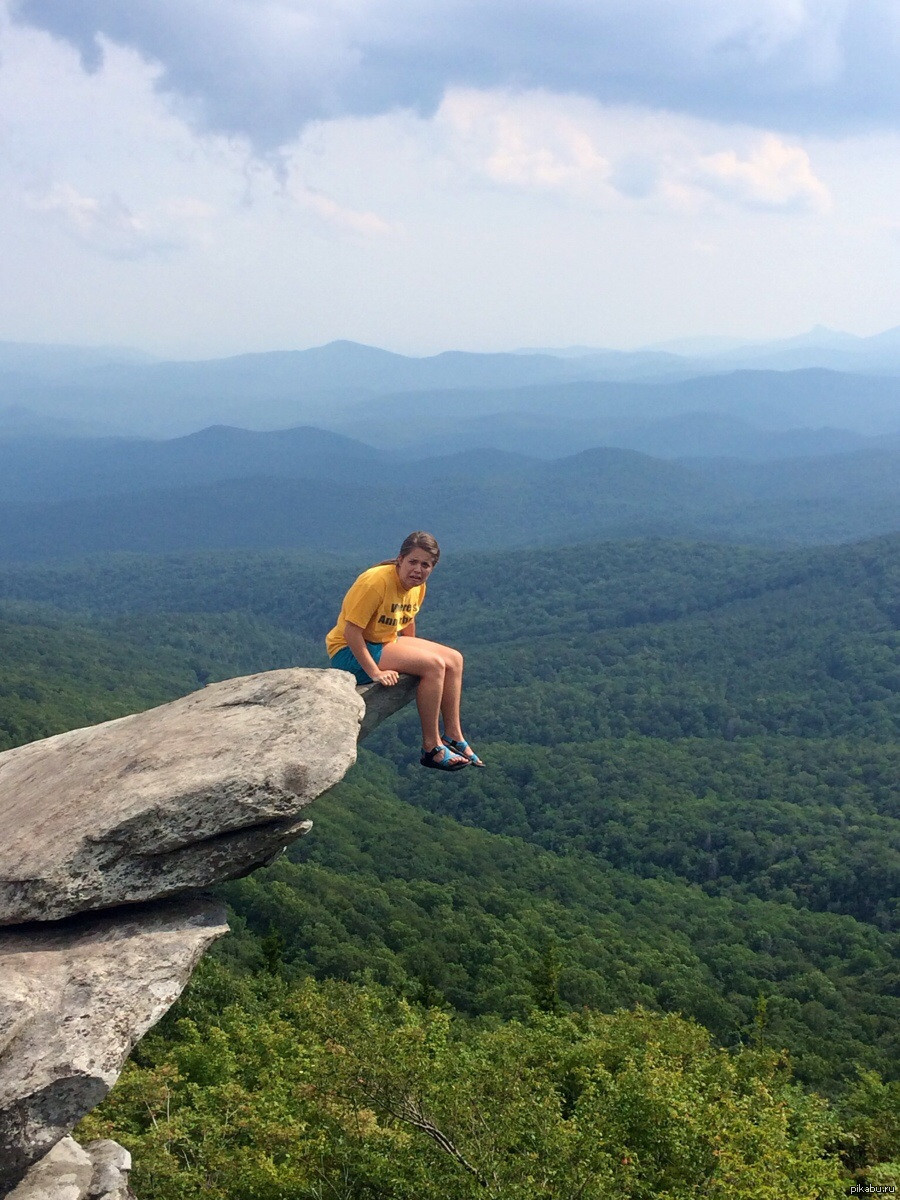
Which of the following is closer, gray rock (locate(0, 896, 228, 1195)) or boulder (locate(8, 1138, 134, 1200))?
gray rock (locate(0, 896, 228, 1195))

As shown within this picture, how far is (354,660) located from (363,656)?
2.17 feet

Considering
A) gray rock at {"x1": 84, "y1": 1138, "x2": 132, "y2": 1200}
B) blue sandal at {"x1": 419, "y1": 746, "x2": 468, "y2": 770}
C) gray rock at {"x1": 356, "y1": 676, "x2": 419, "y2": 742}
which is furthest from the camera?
gray rock at {"x1": 356, "y1": 676, "x2": 419, "y2": 742}

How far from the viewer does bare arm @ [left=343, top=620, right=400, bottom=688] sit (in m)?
12.4

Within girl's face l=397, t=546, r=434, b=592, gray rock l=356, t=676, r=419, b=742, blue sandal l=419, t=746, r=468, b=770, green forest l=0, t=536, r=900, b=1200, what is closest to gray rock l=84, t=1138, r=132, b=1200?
green forest l=0, t=536, r=900, b=1200

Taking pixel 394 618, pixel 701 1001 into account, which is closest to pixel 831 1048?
pixel 701 1001

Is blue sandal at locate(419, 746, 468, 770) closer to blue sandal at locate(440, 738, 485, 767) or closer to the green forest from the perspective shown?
blue sandal at locate(440, 738, 485, 767)

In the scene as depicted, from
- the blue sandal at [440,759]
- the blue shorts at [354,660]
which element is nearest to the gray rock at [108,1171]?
the blue sandal at [440,759]

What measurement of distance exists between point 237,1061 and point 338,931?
43.5 metres

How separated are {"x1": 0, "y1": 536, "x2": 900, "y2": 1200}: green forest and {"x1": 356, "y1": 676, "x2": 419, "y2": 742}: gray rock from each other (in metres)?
9.72

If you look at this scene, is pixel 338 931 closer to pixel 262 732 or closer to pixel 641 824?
pixel 641 824

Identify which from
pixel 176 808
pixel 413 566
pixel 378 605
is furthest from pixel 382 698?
pixel 176 808

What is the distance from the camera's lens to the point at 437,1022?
110ft

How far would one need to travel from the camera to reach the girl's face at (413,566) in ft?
41.5

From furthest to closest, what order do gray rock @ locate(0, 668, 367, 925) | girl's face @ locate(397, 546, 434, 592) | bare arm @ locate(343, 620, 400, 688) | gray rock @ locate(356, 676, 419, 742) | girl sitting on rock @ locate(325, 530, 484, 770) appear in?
gray rock @ locate(356, 676, 419, 742) → girl's face @ locate(397, 546, 434, 592) → girl sitting on rock @ locate(325, 530, 484, 770) → bare arm @ locate(343, 620, 400, 688) → gray rock @ locate(0, 668, 367, 925)
